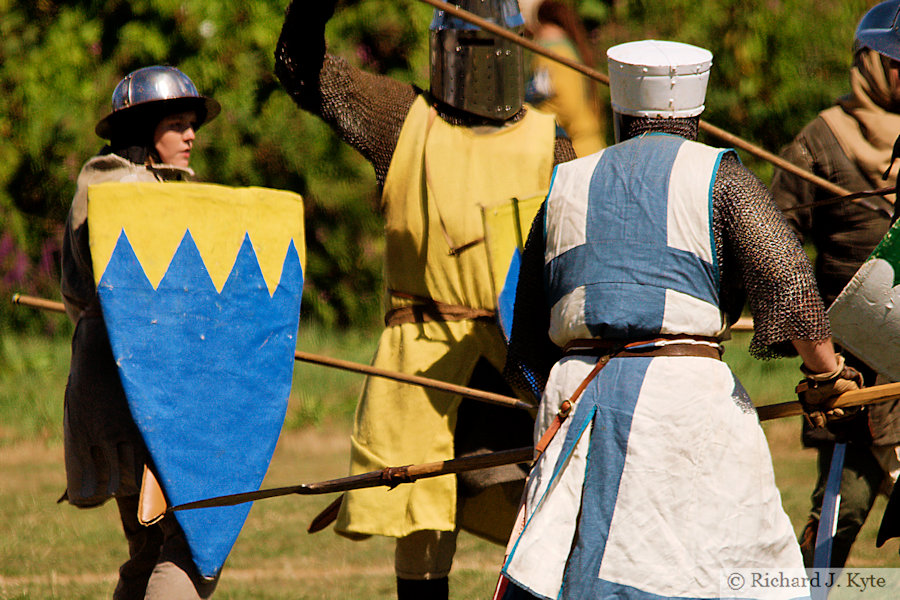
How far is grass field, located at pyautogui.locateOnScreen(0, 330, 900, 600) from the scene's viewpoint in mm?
4852

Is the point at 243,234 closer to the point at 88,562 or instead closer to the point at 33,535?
the point at 88,562

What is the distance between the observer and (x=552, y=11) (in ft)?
20.4

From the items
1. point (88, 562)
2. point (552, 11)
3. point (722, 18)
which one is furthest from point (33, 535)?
point (722, 18)

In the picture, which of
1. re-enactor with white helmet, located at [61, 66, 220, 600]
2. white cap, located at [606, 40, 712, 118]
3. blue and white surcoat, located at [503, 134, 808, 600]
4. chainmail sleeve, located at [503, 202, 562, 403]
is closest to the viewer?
blue and white surcoat, located at [503, 134, 808, 600]

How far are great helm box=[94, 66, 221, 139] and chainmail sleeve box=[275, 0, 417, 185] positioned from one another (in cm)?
29

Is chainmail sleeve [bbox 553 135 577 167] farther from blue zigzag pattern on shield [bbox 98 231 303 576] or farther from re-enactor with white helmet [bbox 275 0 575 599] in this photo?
blue zigzag pattern on shield [bbox 98 231 303 576]

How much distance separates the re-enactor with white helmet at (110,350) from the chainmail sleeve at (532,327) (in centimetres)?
102

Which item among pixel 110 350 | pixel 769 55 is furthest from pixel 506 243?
pixel 769 55

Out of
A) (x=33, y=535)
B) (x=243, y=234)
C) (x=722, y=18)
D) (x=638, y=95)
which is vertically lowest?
(x=33, y=535)

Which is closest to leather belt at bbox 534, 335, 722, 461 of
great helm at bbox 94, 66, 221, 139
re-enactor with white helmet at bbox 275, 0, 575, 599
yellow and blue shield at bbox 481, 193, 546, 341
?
yellow and blue shield at bbox 481, 193, 546, 341

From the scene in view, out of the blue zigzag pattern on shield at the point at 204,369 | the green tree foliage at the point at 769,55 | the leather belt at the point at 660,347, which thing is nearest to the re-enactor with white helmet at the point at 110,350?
the blue zigzag pattern on shield at the point at 204,369

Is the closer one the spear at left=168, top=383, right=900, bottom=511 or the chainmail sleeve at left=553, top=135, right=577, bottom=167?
the spear at left=168, top=383, right=900, bottom=511

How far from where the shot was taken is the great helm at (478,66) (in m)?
3.77

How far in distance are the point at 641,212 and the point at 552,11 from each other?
3677mm
